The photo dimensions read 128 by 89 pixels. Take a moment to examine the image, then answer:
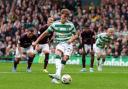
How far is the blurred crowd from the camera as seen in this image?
3447cm

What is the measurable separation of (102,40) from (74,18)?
34.8 ft

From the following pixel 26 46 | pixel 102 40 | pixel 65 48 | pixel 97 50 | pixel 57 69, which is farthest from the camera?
pixel 97 50

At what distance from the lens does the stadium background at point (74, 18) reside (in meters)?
33.8

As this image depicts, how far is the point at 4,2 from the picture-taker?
4266 centimetres

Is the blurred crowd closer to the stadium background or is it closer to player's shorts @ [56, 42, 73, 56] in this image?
the stadium background

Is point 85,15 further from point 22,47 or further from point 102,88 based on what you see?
point 102,88

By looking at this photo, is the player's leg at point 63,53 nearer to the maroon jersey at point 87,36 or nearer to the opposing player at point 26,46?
the opposing player at point 26,46

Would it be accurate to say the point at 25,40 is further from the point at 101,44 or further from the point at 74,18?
the point at 74,18

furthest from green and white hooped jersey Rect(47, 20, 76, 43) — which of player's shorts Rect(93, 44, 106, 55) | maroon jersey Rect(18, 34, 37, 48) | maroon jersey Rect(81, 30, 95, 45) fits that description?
player's shorts Rect(93, 44, 106, 55)

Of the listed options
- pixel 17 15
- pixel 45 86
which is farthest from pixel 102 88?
pixel 17 15

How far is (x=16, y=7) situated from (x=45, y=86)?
83.8 feet

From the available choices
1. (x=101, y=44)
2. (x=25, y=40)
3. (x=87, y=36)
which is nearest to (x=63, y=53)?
(x=25, y=40)

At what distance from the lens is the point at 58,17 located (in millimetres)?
36500

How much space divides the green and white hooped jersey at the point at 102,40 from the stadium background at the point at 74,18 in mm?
5334
